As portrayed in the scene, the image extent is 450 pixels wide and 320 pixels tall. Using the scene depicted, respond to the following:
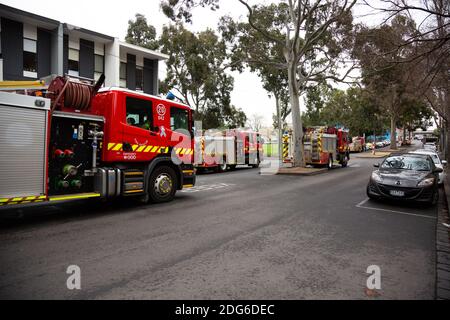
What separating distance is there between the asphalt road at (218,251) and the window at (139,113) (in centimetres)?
225

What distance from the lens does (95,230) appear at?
596 cm

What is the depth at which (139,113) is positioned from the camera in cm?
815

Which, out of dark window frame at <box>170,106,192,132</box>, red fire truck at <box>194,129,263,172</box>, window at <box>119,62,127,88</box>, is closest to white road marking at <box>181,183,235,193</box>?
dark window frame at <box>170,106,192,132</box>

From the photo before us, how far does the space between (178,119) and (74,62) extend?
16020 millimetres

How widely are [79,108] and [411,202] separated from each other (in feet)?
32.1

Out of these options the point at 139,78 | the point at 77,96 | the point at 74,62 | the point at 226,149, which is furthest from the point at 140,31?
the point at 77,96

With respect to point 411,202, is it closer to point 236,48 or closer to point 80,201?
point 80,201

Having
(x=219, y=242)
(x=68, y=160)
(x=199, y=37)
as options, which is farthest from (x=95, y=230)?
(x=199, y=37)

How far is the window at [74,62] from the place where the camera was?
21.1 m

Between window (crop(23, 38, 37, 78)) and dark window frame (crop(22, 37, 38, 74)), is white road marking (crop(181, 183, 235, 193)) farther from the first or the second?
dark window frame (crop(22, 37, 38, 74))

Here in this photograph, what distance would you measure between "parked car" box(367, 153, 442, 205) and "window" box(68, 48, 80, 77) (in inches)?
797

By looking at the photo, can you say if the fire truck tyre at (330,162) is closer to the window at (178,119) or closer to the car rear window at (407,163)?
the car rear window at (407,163)

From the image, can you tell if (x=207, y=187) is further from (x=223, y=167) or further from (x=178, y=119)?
(x=223, y=167)

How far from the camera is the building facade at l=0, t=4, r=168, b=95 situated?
18.2 metres
